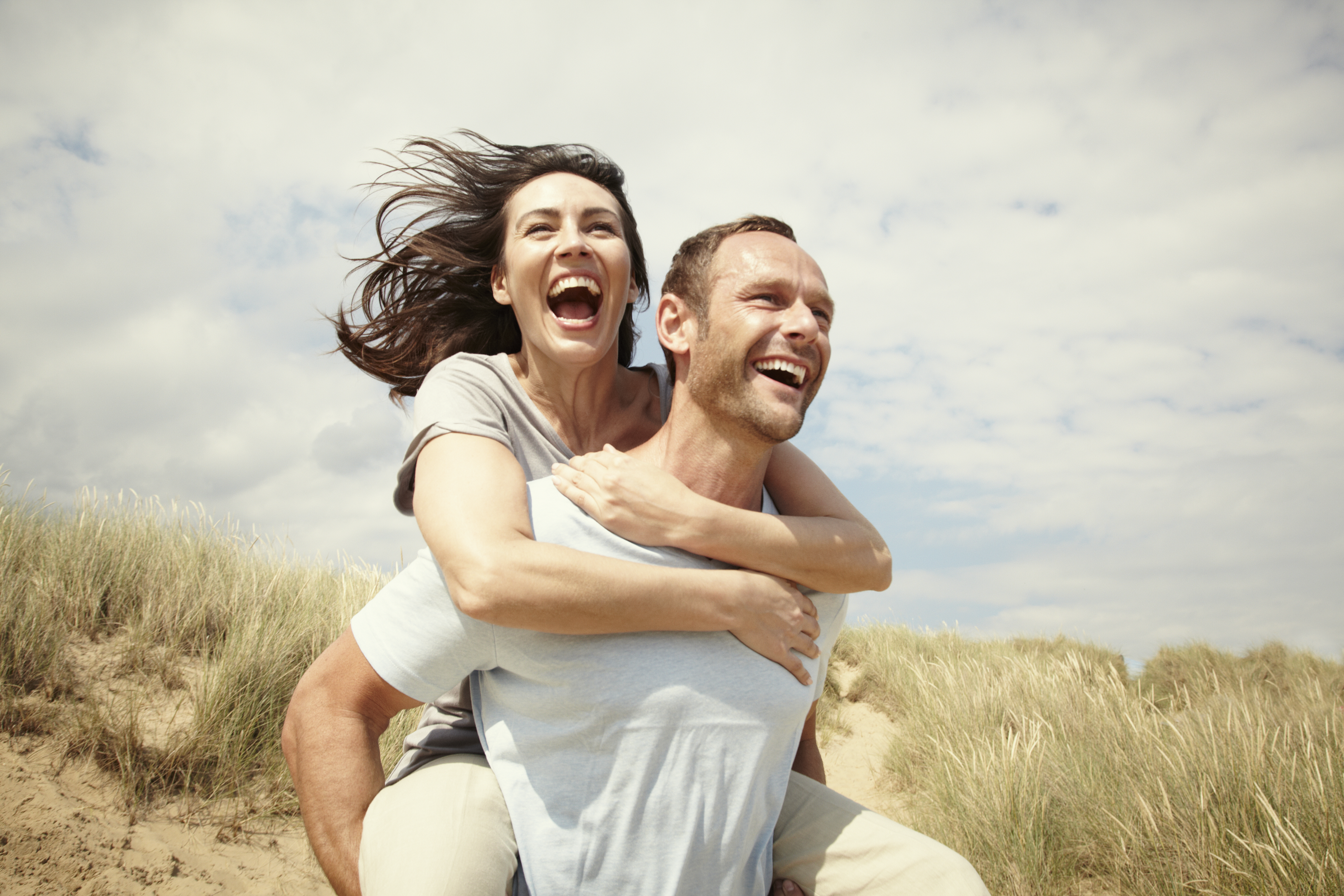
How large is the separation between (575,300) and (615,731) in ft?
6.19

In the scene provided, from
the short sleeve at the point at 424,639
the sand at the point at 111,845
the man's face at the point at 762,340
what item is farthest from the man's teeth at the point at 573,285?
the sand at the point at 111,845

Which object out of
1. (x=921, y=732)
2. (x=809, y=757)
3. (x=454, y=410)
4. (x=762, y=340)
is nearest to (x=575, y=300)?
(x=454, y=410)

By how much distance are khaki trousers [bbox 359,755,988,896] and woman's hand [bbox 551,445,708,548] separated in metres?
0.77

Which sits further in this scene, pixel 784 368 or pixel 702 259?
pixel 702 259

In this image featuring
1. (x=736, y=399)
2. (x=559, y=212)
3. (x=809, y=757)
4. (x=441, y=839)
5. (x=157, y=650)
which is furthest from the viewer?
(x=157, y=650)

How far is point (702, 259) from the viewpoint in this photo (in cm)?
259

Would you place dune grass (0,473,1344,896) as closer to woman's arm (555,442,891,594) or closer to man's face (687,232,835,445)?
woman's arm (555,442,891,594)

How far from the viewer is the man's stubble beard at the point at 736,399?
2270mm

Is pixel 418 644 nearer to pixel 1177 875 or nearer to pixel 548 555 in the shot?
pixel 548 555

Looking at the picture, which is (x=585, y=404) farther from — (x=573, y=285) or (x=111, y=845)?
(x=111, y=845)

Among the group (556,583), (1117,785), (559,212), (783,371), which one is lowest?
(1117,785)

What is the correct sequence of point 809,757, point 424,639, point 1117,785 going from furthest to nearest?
point 1117,785 → point 809,757 → point 424,639

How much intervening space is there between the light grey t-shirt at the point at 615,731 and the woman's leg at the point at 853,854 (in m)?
0.16

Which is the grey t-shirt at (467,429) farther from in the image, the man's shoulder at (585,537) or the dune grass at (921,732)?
the dune grass at (921,732)
